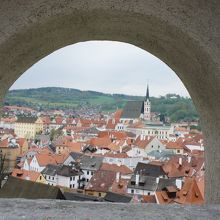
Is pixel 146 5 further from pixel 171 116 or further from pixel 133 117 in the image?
pixel 171 116

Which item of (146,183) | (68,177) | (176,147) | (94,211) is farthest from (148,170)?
(94,211)

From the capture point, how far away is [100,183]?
41.1 m

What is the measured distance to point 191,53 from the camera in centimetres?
290

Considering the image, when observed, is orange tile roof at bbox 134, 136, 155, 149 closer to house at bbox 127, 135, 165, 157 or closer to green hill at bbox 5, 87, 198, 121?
house at bbox 127, 135, 165, 157

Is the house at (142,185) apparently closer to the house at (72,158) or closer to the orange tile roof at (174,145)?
the house at (72,158)

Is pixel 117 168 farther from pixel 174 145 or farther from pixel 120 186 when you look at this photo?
pixel 174 145

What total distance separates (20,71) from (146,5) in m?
1.19

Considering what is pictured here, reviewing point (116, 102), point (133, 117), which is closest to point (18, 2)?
point (133, 117)

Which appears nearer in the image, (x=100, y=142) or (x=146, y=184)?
(x=146, y=184)

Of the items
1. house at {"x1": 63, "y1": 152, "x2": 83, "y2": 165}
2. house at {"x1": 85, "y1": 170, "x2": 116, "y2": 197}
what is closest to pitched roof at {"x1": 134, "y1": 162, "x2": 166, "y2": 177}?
house at {"x1": 85, "y1": 170, "x2": 116, "y2": 197}

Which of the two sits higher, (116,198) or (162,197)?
(162,197)

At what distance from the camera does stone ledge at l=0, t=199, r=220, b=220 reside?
87.4 inches

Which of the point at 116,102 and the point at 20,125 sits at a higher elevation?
the point at 116,102

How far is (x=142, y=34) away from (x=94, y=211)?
1.43 m
